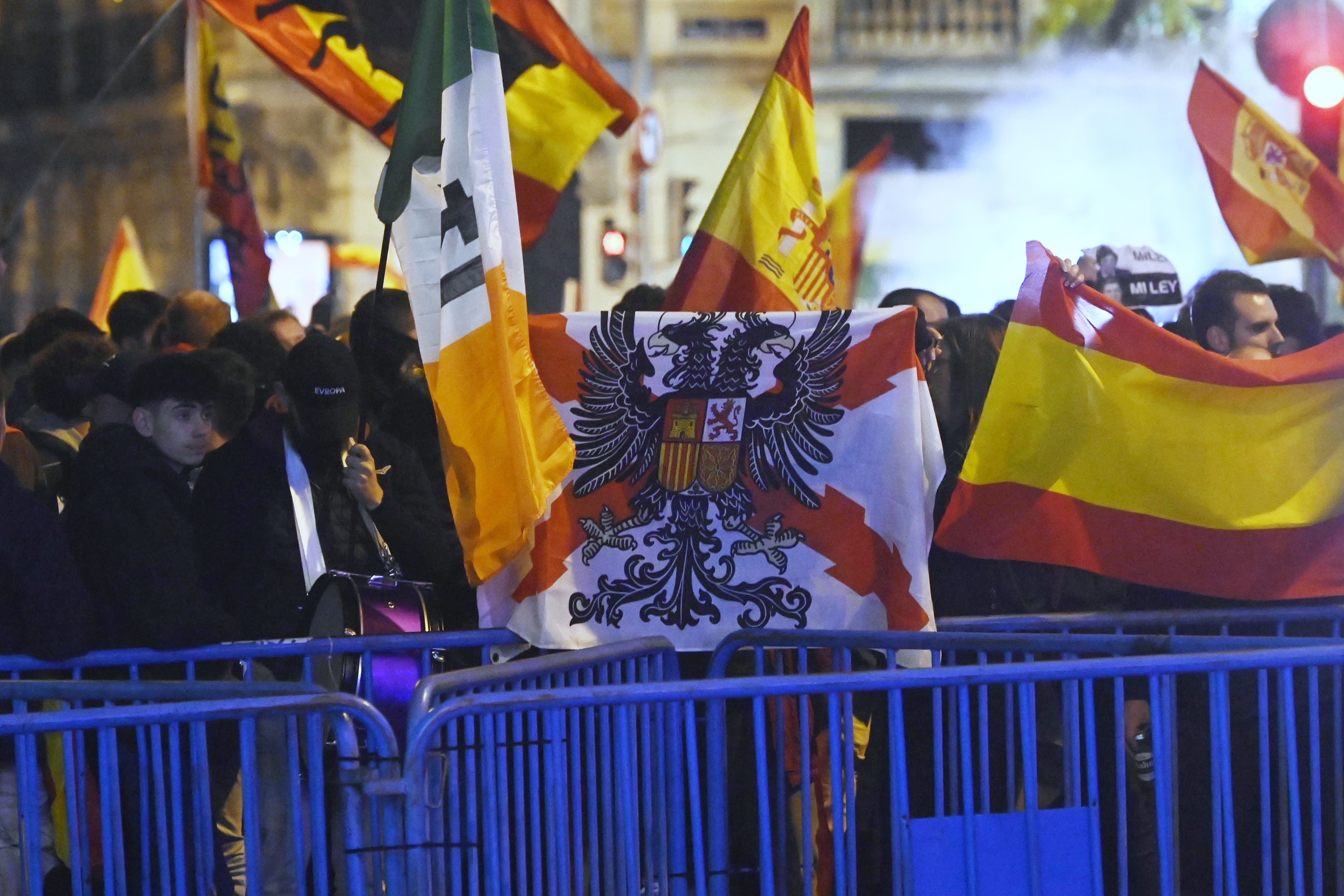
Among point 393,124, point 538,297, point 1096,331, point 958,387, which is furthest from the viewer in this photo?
point 538,297

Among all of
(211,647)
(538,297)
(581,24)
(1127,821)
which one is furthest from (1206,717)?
(581,24)

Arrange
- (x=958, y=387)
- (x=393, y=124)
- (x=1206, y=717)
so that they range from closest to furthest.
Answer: (x=1206, y=717) → (x=958, y=387) → (x=393, y=124)

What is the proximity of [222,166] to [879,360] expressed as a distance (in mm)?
4765

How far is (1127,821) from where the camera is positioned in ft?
12.8

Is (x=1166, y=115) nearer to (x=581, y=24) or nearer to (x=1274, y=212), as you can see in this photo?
(x=581, y=24)

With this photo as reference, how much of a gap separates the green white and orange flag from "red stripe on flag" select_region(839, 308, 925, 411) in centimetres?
79

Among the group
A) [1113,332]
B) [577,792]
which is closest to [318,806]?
[577,792]

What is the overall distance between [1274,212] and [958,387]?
7.21ft

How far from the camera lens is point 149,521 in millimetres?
4215

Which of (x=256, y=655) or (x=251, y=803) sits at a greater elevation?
(x=256, y=655)

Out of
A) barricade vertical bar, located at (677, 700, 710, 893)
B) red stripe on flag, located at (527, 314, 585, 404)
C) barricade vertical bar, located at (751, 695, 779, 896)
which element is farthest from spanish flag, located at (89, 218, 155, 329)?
barricade vertical bar, located at (751, 695, 779, 896)

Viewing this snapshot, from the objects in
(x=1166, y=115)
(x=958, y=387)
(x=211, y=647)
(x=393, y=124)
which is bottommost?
(x=211, y=647)

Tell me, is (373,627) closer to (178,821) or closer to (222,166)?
(178,821)

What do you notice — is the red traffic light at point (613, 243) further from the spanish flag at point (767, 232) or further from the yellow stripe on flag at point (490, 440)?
the yellow stripe on flag at point (490, 440)
